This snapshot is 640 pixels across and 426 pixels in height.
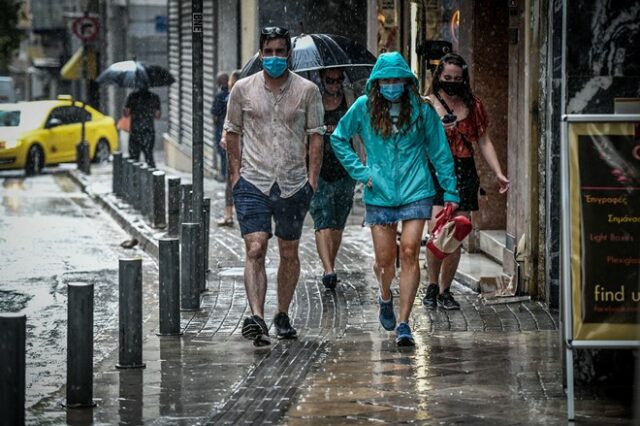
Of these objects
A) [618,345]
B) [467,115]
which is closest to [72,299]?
[618,345]

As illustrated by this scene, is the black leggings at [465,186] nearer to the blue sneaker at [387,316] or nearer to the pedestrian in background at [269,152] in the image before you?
the blue sneaker at [387,316]

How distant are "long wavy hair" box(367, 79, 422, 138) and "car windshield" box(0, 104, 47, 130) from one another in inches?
837

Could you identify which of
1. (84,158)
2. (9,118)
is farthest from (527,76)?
(9,118)

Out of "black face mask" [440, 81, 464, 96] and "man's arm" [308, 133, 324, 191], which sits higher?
"black face mask" [440, 81, 464, 96]

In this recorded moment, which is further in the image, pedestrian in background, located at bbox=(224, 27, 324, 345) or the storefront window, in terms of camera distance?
the storefront window

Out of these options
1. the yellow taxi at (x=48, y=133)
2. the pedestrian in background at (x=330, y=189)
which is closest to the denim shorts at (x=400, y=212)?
the pedestrian in background at (x=330, y=189)

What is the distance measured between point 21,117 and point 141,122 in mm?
6907

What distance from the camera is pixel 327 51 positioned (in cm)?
1312

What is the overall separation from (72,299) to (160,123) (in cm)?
3373

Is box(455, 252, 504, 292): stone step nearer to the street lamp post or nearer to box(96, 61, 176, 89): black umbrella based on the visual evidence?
the street lamp post

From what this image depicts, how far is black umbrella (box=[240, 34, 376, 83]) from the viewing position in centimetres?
1293

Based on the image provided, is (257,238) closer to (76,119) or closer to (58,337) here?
(58,337)

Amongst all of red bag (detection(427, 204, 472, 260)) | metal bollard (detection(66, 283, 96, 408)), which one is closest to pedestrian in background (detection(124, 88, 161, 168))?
red bag (detection(427, 204, 472, 260))

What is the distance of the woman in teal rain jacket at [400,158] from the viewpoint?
9.62 m
